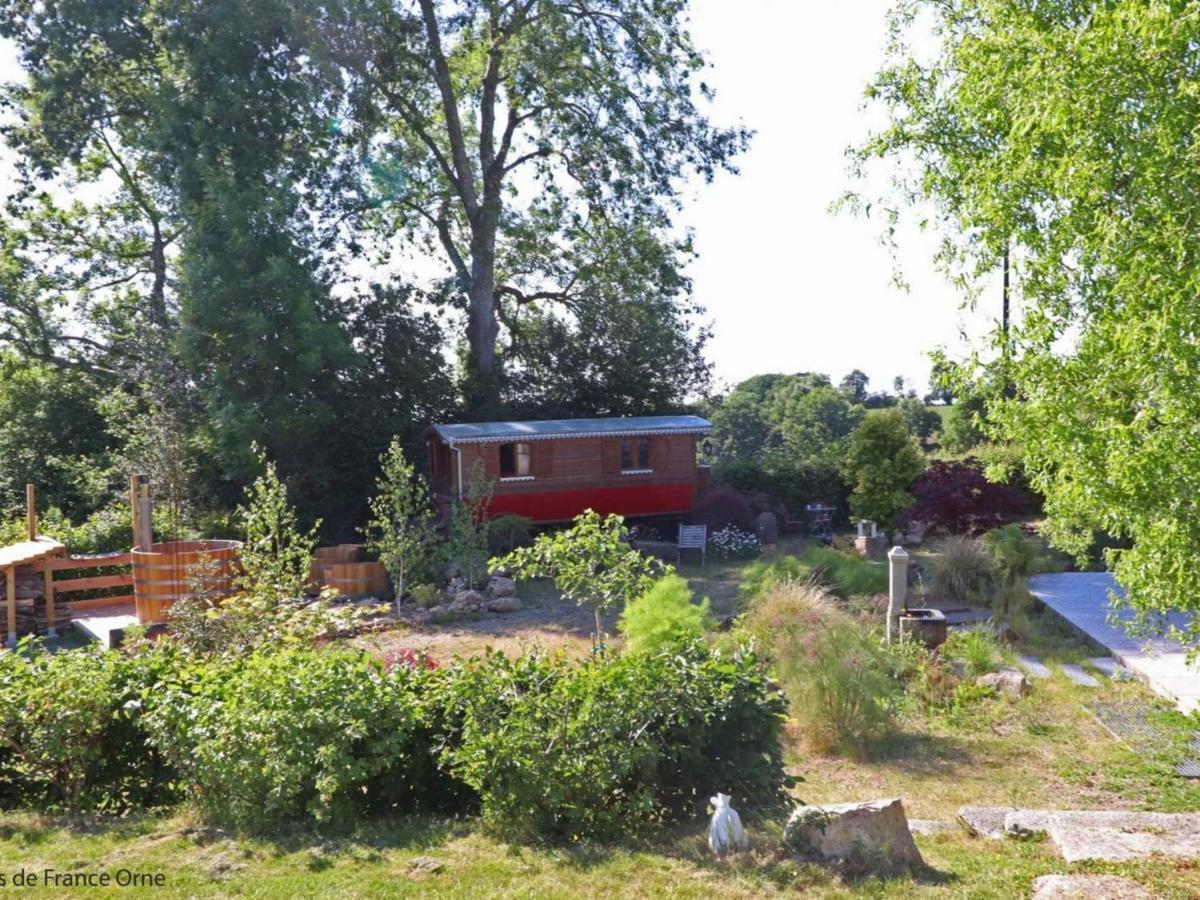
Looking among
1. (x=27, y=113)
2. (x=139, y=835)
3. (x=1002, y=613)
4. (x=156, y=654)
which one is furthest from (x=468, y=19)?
(x=139, y=835)

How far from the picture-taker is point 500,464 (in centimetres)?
1730

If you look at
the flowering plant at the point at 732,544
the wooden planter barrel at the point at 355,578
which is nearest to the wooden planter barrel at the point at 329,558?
the wooden planter barrel at the point at 355,578

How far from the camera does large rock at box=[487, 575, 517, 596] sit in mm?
12820

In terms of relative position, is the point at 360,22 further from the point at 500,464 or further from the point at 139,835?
the point at 139,835

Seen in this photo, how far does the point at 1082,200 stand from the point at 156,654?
5.66 meters

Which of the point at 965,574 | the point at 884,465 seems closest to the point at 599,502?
the point at 884,465

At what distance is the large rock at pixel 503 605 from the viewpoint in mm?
12414

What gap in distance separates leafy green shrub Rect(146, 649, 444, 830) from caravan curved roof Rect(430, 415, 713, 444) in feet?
39.7

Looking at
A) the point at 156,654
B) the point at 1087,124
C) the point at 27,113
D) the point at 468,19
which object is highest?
the point at 468,19

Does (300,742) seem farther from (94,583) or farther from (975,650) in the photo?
(94,583)

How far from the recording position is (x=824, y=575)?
37.2ft

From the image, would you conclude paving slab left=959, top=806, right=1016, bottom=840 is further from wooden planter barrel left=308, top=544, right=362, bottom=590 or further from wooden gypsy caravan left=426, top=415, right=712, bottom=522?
wooden gypsy caravan left=426, top=415, right=712, bottom=522

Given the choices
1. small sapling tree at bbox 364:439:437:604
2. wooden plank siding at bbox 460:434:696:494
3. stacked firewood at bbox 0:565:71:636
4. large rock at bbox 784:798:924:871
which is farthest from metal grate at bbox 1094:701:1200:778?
wooden plank siding at bbox 460:434:696:494

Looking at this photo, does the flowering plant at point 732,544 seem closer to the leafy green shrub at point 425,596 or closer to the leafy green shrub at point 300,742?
the leafy green shrub at point 425,596
